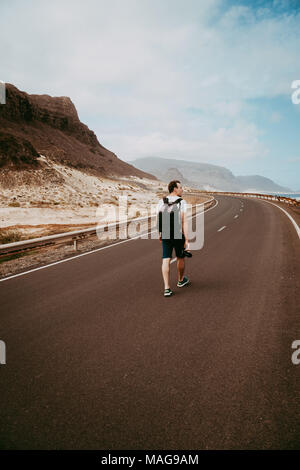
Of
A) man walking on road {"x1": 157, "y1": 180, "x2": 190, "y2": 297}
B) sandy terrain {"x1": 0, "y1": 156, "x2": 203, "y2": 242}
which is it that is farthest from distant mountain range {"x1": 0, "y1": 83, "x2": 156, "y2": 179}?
man walking on road {"x1": 157, "y1": 180, "x2": 190, "y2": 297}

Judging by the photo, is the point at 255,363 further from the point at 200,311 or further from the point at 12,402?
the point at 12,402

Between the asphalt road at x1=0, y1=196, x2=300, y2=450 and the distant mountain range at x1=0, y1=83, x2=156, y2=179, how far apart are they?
47.7m

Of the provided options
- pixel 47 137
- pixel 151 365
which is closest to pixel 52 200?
pixel 151 365

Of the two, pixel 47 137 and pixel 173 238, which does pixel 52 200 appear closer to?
pixel 173 238

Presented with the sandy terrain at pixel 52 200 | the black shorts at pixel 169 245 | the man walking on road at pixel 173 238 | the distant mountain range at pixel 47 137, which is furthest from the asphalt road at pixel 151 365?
the distant mountain range at pixel 47 137

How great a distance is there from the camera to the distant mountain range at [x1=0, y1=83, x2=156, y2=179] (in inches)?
2007

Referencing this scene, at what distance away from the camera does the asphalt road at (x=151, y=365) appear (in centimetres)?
245

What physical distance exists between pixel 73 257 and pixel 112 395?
7.56 meters

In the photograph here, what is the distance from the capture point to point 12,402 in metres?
2.87

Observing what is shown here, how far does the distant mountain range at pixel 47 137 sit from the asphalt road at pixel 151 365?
47737 mm

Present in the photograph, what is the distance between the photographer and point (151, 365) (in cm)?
338

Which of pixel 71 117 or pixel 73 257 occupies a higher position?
pixel 71 117

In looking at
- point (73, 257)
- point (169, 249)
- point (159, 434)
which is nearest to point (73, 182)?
point (73, 257)

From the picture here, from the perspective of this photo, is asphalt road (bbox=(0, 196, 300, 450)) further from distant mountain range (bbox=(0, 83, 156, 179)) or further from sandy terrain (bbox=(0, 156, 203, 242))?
distant mountain range (bbox=(0, 83, 156, 179))
